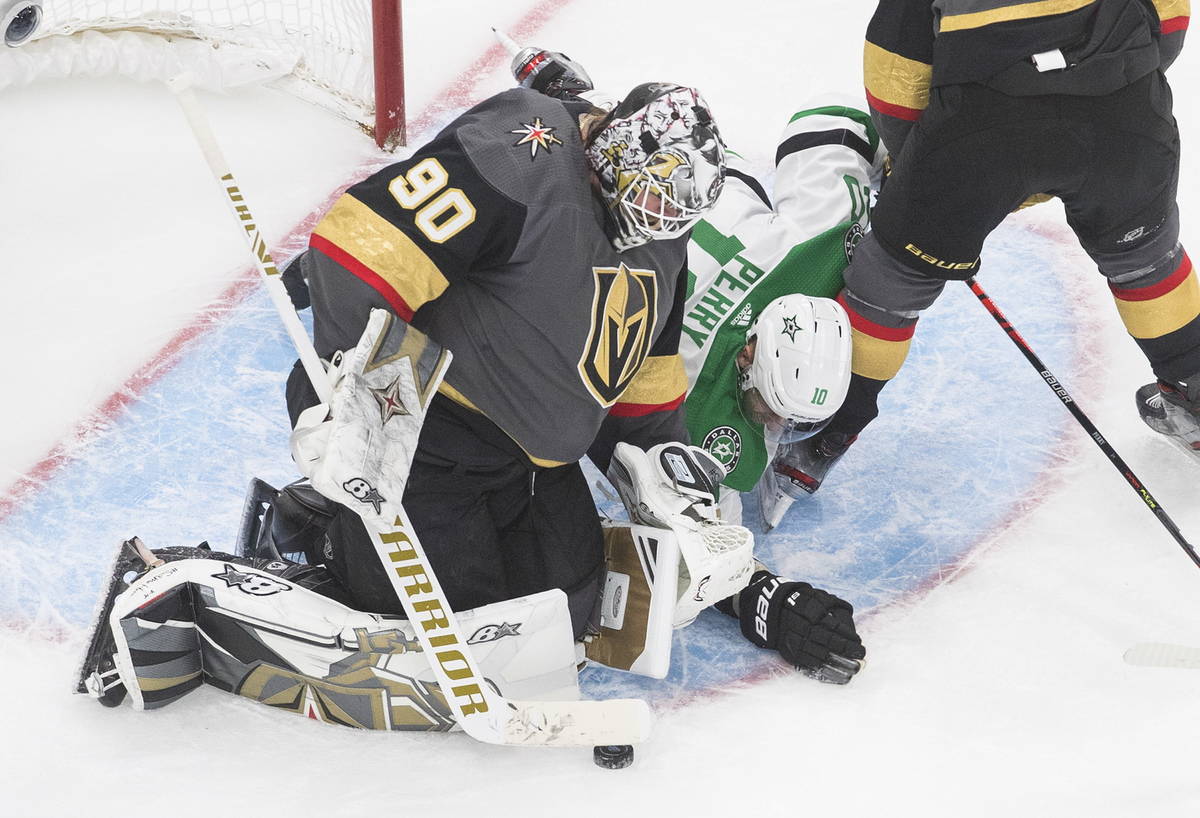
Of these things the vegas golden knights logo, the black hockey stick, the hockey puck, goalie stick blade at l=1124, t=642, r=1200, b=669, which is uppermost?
the vegas golden knights logo

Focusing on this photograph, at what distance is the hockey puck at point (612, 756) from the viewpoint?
215cm

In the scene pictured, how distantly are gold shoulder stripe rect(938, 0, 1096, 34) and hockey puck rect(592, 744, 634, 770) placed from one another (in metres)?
1.34

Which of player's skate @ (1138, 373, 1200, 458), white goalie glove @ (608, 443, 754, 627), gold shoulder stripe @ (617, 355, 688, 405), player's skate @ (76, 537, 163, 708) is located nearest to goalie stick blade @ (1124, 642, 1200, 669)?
white goalie glove @ (608, 443, 754, 627)

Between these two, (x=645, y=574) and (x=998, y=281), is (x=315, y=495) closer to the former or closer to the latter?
(x=645, y=574)

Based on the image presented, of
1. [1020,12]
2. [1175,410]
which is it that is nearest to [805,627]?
[1175,410]

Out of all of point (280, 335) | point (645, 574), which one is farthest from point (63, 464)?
point (645, 574)

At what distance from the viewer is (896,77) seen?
8.28 feet

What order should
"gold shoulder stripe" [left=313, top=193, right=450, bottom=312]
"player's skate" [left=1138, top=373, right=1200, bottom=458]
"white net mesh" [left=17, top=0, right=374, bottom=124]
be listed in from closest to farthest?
1. "gold shoulder stripe" [left=313, top=193, right=450, bottom=312]
2. "player's skate" [left=1138, top=373, right=1200, bottom=458]
3. "white net mesh" [left=17, top=0, right=374, bottom=124]

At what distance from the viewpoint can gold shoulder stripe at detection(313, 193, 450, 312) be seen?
69.3 inches

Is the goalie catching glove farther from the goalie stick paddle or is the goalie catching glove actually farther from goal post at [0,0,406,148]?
goal post at [0,0,406,148]

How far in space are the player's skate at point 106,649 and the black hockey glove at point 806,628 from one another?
1034 mm

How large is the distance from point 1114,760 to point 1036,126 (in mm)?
1079

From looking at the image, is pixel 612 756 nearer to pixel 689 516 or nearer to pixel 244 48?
pixel 689 516

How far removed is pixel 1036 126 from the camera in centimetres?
233
